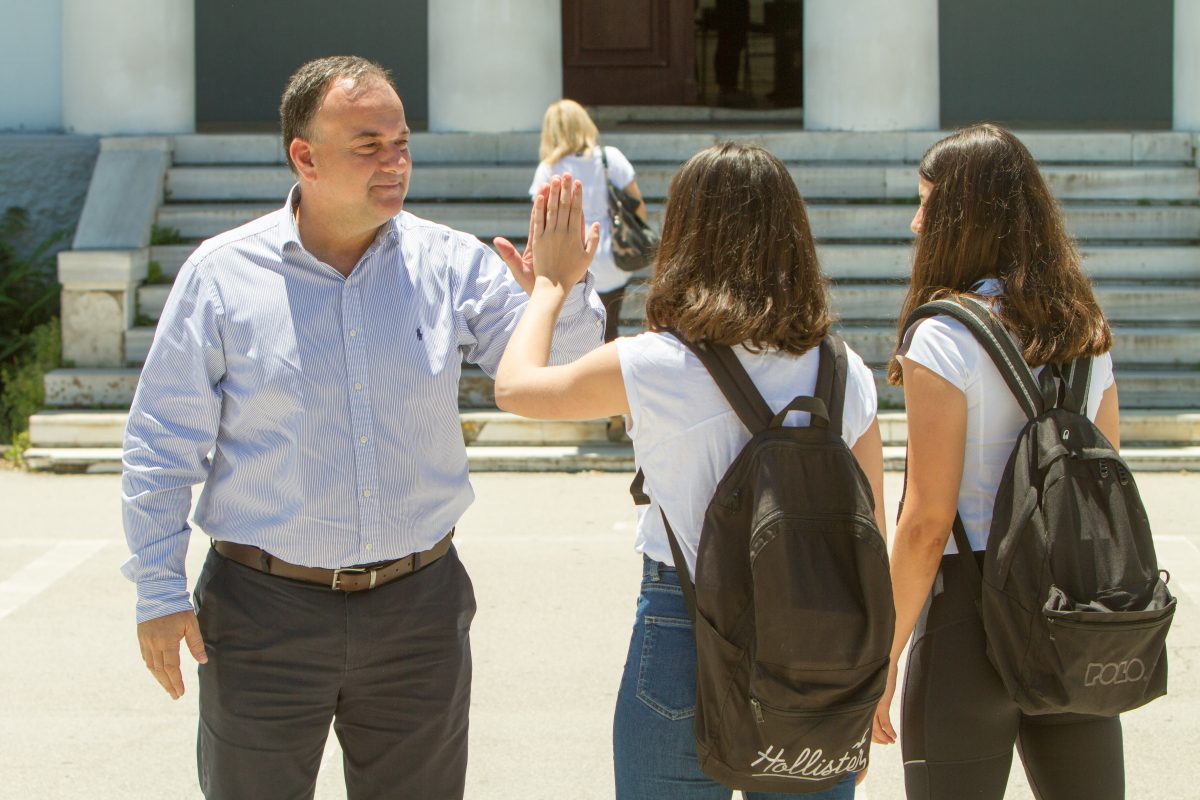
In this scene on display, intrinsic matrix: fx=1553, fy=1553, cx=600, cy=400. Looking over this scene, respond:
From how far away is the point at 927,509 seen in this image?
2.96 meters

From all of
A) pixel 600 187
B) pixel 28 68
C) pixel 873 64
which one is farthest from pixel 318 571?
pixel 28 68

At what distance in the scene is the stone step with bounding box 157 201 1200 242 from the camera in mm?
10945

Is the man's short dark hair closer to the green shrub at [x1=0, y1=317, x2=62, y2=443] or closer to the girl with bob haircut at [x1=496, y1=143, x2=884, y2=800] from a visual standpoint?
the girl with bob haircut at [x1=496, y1=143, x2=884, y2=800]

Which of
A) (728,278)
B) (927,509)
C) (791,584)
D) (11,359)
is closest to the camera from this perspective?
(791,584)

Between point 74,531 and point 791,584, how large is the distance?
606 cm

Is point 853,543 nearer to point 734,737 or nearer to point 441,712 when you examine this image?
point 734,737

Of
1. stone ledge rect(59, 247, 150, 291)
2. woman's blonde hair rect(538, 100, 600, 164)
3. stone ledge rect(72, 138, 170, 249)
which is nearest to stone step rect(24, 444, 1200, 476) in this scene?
stone ledge rect(59, 247, 150, 291)

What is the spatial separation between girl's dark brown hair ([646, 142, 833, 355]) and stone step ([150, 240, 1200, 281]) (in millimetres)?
8010

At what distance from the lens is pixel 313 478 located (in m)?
3.01

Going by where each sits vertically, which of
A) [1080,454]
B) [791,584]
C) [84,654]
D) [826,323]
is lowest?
[84,654]

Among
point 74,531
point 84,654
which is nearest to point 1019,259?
point 84,654

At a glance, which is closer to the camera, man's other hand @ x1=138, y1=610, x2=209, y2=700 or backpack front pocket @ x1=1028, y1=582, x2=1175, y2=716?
backpack front pocket @ x1=1028, y1=582, x2=1175, y2=716

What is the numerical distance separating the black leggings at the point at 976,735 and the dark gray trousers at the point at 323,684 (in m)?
0.93

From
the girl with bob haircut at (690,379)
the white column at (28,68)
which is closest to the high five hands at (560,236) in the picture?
the girl with bob haircut at (690,379)
